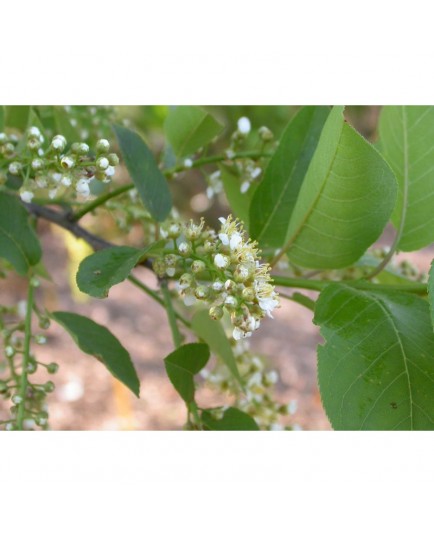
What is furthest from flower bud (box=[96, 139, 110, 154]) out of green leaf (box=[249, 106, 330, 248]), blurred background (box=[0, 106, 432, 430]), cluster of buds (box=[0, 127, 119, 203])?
blurred background (box=[0, 106, 432, 430])

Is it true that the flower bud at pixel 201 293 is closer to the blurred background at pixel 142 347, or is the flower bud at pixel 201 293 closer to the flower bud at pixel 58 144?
the flower bud at pixel 58 144

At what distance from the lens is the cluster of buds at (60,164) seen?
0.80m

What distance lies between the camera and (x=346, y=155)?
Answer: 0.76m

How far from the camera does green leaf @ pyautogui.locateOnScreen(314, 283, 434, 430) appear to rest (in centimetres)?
73

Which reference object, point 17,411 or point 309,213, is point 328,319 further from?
point 17,411

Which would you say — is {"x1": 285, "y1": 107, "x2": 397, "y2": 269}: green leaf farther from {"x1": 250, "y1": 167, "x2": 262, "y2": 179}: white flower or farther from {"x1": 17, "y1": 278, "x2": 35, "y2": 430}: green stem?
{"x1": 17, "y1": 278, "x2": 35, "y2": 430}: green stem

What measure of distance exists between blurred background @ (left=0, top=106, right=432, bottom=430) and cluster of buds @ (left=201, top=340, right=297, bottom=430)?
212 centimetres

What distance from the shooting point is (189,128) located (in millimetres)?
1055

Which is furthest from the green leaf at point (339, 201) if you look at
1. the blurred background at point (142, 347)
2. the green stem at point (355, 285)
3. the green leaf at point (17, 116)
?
the blurred background at point (142, 347)

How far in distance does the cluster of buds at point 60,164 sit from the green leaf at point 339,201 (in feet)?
0.73

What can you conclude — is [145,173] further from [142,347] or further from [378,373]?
[142,347]

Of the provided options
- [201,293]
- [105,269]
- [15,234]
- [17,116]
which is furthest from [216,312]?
[17,116]

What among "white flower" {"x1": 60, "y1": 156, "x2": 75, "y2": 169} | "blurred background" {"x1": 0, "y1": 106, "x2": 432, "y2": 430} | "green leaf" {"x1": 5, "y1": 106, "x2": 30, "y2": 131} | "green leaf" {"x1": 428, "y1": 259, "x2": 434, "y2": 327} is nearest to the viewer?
"green leaf" {"x1": 428, "y1": 259, "x2": 434, "y2": 327}

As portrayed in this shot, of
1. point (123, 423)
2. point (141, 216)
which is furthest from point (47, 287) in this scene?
point (141, 216)
